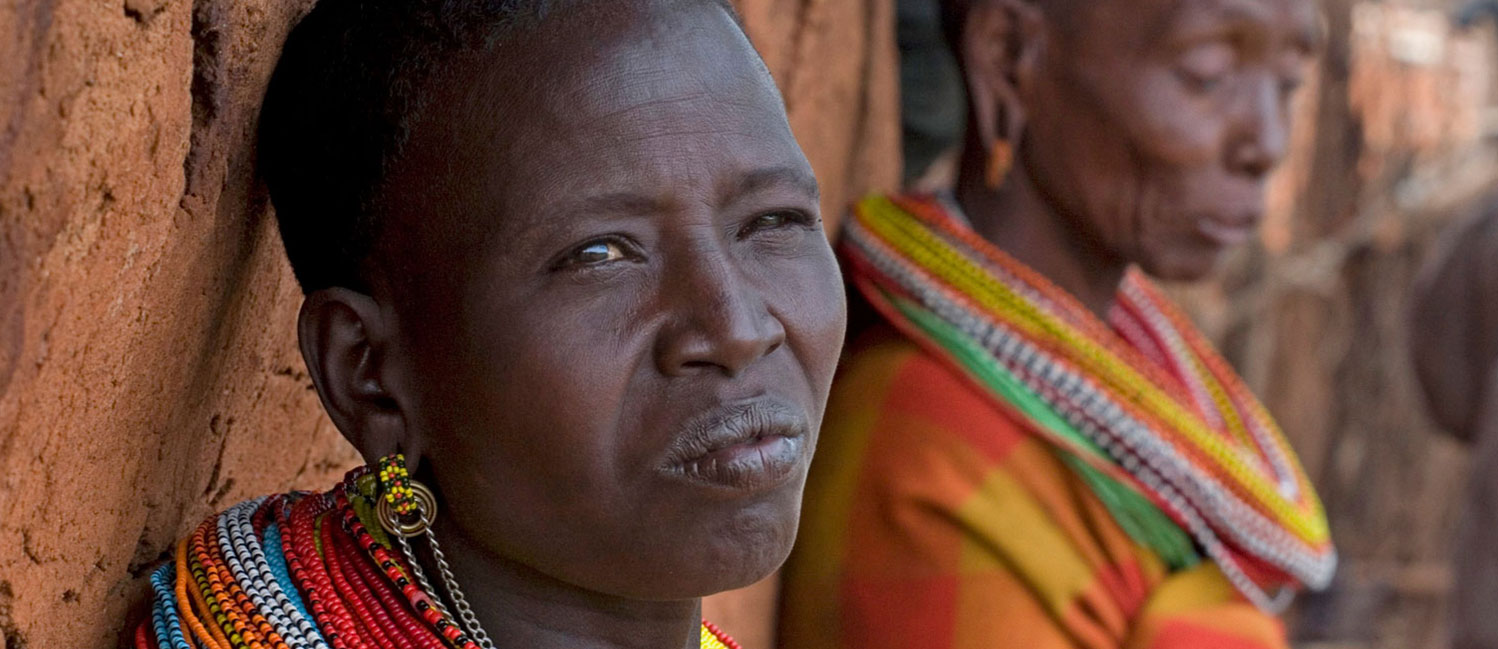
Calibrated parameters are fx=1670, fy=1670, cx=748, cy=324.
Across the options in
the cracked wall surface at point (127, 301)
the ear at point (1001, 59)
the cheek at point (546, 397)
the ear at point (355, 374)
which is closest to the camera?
the cracked wall surface at point (127, 301)

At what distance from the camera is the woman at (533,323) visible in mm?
Result: 1457

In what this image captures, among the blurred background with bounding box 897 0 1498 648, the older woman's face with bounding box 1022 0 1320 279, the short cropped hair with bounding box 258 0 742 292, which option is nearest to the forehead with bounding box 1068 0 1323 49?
the older woman's face with bounding box 1022 0 1320 279

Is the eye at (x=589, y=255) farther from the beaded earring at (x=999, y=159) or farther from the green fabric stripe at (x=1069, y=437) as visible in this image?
the beaded earring at (x=999, y=159)

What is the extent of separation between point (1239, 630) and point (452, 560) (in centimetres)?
144

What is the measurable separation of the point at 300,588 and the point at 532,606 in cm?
22

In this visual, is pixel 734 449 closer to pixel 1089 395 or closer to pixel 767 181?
pixel 767 181

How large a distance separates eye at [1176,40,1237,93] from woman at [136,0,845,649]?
4.15 feet

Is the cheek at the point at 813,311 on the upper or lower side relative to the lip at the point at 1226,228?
upper

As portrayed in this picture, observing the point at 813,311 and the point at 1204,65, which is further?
the point at 1204,65

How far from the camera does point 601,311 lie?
1458 millimetres

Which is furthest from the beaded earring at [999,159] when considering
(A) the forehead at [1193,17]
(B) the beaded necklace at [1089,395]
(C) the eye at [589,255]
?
(C) the eye at [589,255]

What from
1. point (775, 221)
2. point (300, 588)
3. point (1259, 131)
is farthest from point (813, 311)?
point (1259, 131)

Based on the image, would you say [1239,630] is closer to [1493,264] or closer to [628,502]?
[628,502]

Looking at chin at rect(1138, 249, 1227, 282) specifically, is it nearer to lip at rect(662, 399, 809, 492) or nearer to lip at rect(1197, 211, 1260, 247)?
lip at rect(1197, 211, 1260, 247)
